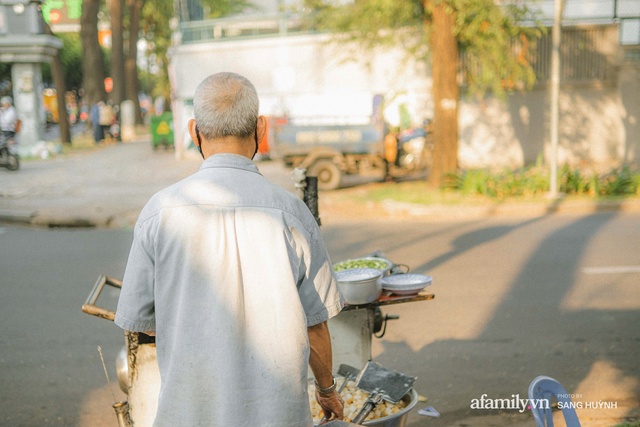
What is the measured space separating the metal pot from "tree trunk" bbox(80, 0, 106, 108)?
29198 mm

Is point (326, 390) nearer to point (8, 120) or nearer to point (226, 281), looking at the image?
point (226, 281)

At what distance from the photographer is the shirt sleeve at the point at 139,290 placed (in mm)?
2182

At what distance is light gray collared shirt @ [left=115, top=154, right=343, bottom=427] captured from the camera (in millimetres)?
2105

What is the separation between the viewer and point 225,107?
215 cm

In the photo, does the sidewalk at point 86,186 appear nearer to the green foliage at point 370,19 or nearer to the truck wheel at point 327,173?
the truck wheel at point 327,173

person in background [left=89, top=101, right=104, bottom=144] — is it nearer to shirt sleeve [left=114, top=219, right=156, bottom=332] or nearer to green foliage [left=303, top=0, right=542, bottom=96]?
green foliage [left=303, top=0, right=542, bottom=96]

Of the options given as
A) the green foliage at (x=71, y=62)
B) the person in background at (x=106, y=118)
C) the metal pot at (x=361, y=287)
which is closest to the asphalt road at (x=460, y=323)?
the metal pot at (x=361, y=287)

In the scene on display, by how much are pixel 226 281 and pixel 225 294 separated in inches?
1.5

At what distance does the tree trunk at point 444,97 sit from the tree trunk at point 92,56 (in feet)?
67.7

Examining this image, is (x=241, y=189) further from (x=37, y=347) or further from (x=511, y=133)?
(x=511, y=133)

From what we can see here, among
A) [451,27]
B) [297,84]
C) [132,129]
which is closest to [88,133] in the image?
[132,129]

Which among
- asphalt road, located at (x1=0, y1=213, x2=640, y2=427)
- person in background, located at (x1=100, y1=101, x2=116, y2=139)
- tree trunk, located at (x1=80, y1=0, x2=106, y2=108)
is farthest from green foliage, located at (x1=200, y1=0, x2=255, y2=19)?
asphalt road, located at (x1=0, y1=213, x2=640, y2=427)

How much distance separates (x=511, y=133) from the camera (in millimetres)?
18141

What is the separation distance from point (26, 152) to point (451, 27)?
1443cm
